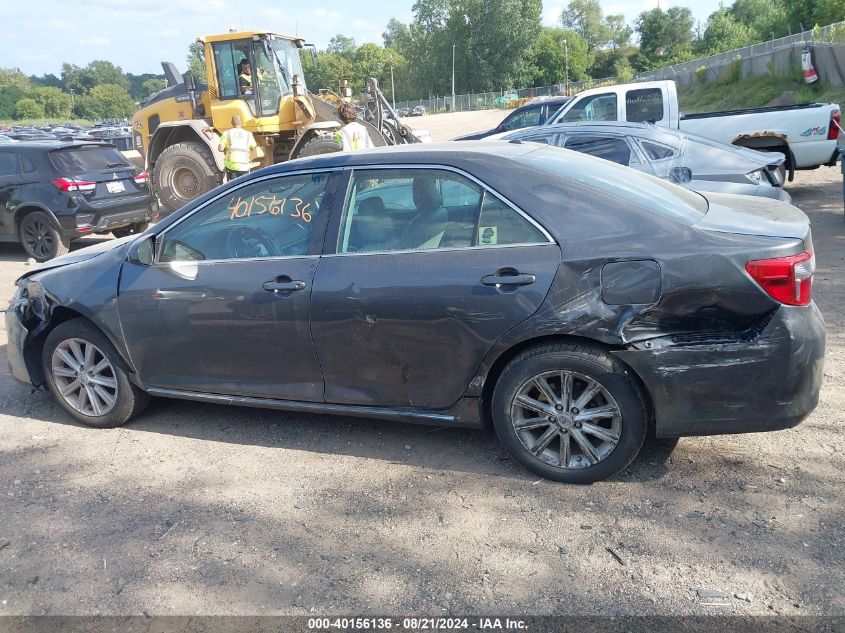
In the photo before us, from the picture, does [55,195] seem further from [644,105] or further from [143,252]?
[644,105]

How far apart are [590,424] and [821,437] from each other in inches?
56.6

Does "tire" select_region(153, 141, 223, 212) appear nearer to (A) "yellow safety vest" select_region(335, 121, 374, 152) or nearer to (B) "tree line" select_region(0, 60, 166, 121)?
(A) "yellow safety vest" select_region(335, 121, 374, 152)

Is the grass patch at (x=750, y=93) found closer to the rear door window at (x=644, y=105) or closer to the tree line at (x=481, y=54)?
the rear door window at (x=644, y=105)

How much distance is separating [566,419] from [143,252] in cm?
266

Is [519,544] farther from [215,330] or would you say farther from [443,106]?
[443,106]

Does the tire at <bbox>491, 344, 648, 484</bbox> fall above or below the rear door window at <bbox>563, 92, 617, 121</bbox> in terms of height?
below

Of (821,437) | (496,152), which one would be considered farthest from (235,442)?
(821,437)

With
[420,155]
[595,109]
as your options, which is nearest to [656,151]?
[595,109]

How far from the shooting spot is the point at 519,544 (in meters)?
3.32

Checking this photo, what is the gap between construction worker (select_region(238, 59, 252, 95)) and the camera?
13.8 meters

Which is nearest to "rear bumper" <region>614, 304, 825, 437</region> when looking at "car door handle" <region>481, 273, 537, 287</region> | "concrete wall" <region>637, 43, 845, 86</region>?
"car door handle" <region>481, 273, 537, 287</region>

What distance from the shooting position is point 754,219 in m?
3.75

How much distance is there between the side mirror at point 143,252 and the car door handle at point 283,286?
2.84ft

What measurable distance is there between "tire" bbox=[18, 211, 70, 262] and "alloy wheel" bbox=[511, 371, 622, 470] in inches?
352
